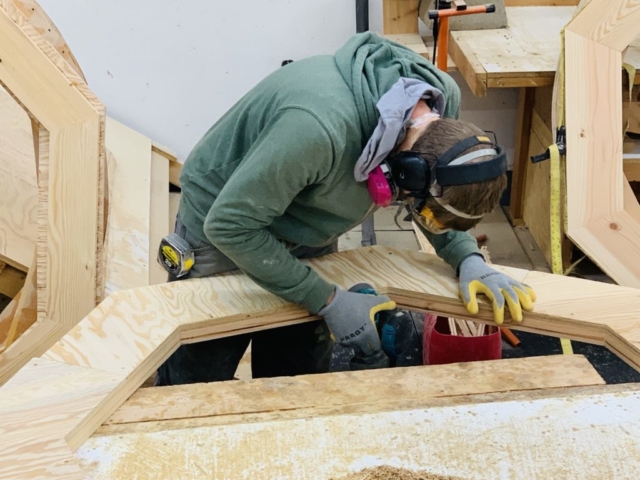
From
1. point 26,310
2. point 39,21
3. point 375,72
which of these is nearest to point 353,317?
point 375,72

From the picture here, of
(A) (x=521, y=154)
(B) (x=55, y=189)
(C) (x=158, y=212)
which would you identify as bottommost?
(C) (x=158, y=212)

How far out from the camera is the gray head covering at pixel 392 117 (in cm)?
139

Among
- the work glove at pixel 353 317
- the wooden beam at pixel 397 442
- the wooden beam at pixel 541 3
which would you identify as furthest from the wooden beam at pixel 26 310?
the wooden beam at pixel 541 3

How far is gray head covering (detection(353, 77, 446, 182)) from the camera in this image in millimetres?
1389

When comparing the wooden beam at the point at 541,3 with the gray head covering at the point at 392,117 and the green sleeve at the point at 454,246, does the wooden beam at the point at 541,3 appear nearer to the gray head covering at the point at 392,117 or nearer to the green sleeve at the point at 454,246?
the green sleeve at the point at 454,246

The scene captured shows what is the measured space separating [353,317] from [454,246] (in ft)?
1.45

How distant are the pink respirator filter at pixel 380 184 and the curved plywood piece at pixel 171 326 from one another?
1.50 ft

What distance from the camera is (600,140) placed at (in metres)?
2.45

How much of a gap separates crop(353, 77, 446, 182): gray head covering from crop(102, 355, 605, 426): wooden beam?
0.51 metres

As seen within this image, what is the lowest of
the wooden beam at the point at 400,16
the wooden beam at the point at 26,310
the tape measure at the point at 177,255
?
the wooden beam at the point at 26,310

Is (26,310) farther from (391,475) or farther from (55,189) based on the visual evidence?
(391,475)

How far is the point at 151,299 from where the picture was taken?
1757 millimetres

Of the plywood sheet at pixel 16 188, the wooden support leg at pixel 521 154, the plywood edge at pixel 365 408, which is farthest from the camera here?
the wooden support leg at pixel 521 154

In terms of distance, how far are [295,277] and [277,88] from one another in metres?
0.50
